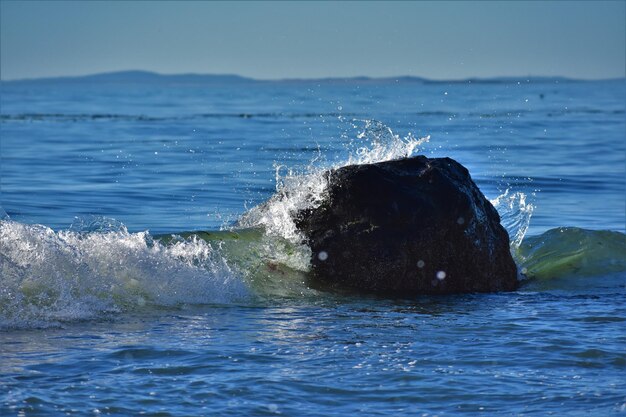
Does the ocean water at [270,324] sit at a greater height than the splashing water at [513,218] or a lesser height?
lesser

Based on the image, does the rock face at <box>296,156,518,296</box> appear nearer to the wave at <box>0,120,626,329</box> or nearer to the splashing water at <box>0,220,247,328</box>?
the wave at <box>0,120,626,329</box>

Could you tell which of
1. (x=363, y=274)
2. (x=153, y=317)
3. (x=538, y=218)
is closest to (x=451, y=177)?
(x=363, y=274)

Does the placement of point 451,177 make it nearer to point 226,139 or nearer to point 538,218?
point 538,218

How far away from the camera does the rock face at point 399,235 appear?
9305 mm

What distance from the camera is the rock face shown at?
9.30 meters

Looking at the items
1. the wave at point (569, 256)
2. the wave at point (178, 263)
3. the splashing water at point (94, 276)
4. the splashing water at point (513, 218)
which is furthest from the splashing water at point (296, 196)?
the wave at point (569, 256)

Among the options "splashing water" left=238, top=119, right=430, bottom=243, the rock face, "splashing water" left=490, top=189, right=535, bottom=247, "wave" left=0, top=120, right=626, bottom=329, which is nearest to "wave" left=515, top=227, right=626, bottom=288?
"wave" left=0, top=120, right=626, bottom=329

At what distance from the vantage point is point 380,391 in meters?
5.93

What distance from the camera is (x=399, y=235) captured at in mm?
9312

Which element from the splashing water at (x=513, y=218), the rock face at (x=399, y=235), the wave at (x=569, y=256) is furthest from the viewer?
the splashing water at (x=513, y=218)

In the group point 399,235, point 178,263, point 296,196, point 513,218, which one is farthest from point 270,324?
point 513,218

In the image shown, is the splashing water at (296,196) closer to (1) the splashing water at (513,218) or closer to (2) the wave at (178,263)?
(2) the wave at (178,263)

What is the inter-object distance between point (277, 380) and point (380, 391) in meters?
0.62

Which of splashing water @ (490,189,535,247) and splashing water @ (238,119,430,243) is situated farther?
splashing water @ (490,189,535,247)
